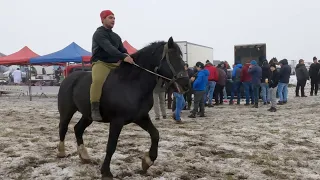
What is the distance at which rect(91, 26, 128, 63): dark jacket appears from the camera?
482 cm

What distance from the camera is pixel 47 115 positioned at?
40.4 ft

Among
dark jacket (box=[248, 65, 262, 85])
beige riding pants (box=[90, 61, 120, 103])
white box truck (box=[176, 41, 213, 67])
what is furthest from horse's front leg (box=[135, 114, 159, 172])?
white box truck (box=[176, 41, 213, 67])

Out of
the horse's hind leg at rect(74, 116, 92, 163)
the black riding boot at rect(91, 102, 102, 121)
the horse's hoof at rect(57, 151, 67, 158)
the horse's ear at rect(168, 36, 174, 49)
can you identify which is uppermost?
the horse's ear at rect(168, 36, 174, 49)

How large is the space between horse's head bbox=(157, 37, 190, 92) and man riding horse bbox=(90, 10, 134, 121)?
457mm

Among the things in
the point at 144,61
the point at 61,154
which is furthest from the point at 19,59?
the point at 144,61

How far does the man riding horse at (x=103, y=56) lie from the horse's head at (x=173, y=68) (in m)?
0.46

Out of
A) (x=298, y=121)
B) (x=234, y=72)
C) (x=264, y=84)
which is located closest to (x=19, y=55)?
(x=234, y=72)

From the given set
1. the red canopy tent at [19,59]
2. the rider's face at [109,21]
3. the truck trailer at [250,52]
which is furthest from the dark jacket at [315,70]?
the rider's face at [109,21]

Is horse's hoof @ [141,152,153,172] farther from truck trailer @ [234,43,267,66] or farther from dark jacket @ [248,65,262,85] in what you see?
truck trailer @ [234,43,267,66]

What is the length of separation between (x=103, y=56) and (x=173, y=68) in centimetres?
109

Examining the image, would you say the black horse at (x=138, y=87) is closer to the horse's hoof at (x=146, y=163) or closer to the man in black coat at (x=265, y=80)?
the horse's hoof at (x=146, y=163)

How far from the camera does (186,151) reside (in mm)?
6477

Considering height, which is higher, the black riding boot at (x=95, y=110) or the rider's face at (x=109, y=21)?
the rider's face at (x=109, y=21)

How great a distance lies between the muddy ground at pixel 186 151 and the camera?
16.8ft
